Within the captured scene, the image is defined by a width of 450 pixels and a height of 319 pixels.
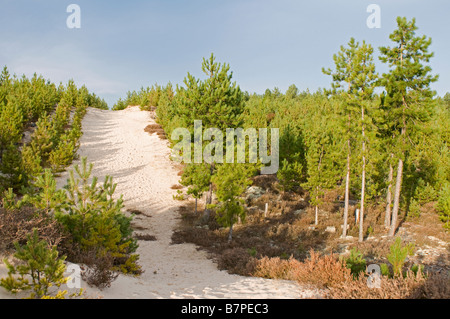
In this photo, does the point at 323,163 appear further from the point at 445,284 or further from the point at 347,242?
the point at 445,284

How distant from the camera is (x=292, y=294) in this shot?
733 cm

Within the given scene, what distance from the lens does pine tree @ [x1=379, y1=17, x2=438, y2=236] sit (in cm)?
1703

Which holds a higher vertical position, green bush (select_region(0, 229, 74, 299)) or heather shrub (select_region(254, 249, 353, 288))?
green bush (select_region(0, 229, 74, 299))

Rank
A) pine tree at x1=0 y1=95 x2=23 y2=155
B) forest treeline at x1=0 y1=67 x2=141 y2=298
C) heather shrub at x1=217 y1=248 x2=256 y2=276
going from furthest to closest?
1. pine tree at x1=0 y1=95 x2=23 y2=155
2. heather shrub at x1=217 y1=248 x2=256 y2=276
3. forest treeline at x1=0 y1=67 x2=141 y2=298

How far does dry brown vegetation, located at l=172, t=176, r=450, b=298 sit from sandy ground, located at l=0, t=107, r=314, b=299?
72 cm

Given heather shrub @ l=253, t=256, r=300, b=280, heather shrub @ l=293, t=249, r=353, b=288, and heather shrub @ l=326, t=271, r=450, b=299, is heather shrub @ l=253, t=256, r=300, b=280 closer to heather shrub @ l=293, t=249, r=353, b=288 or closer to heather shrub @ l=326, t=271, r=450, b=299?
heather shrub @ l=293, t=249, r=353, b=288

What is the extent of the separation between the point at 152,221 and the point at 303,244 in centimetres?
1091

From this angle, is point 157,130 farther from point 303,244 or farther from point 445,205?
point 445,205

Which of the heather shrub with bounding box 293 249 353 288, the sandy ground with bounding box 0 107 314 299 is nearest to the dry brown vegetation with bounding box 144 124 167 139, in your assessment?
the sandy ground with bounding box 0 107 314 299

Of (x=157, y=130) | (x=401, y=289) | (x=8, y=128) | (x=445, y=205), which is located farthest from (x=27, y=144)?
(x=445, y=205)
